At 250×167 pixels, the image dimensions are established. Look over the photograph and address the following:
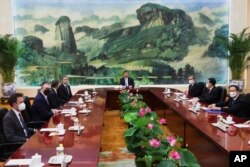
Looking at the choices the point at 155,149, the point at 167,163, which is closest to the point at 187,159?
the point at 167,163

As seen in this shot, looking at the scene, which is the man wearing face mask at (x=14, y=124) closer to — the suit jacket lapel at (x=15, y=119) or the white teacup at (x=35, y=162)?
the suit jacket lapel at (x=15, y=119)

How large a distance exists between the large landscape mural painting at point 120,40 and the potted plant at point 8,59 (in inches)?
31.1

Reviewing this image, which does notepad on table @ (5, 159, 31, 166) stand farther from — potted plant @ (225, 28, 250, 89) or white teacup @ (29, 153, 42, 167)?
potted plant @ (225, 28, 250, 89)

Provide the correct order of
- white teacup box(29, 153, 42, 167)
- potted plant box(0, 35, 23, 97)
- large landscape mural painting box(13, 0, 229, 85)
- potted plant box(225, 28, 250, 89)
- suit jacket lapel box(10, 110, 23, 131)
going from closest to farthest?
1. white teacup box(29, 153, 42, 167)
2. suit jacket lapel box(10, 110, 23, 131)
3. potted plant box(0, 35, 23, 97)
4. potted plant box(225, 28, 250, 89)
5. large landscape mural painting box(13, 0, 229, 85)

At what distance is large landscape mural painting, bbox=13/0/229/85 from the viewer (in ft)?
38.0

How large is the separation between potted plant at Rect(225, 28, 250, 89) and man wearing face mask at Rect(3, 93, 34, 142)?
8.27 m

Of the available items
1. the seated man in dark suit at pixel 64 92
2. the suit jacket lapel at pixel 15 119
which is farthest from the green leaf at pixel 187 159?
the seated man in dark suit at pixel 64 92

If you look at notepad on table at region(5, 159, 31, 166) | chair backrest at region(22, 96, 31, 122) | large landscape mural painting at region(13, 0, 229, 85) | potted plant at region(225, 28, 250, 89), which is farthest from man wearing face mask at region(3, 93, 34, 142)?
potted plant at region(225, 28, 250, 89)

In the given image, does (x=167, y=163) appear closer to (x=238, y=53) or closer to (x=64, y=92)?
(x=64, y=92)

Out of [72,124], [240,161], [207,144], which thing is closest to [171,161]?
[240,161]

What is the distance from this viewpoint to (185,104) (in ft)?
21.4

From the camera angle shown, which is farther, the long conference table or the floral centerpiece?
the long conference table

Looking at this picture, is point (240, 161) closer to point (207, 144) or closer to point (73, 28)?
point (207, 144)

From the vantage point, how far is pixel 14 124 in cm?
436
